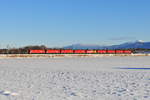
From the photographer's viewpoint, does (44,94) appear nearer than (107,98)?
No

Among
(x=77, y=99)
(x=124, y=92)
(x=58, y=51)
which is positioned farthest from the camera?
(x=58, y=51)

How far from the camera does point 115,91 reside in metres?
9.55

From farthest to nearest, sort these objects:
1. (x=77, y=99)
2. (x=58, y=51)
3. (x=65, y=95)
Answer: (x=58, y=51)
(x=65, y=95)
(x=77, y=99)

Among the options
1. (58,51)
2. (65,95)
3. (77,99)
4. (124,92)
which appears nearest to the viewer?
(77,99)

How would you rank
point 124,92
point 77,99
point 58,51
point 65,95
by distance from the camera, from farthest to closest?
point 58,51
point 124,92
point 65,95
point 77,99

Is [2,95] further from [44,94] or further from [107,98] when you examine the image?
[107,98]

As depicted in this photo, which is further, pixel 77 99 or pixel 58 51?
pixel 58 51

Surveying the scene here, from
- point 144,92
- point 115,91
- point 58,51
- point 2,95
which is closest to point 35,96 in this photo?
point 2,95

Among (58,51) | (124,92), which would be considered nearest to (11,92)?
(124,92)

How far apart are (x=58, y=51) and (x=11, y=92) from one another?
207 feet

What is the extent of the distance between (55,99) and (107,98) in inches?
59.2

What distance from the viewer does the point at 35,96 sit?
8445 millimetres

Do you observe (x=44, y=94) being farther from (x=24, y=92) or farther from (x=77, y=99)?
(x=77, y=99)

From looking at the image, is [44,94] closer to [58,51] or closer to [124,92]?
[124,92]
